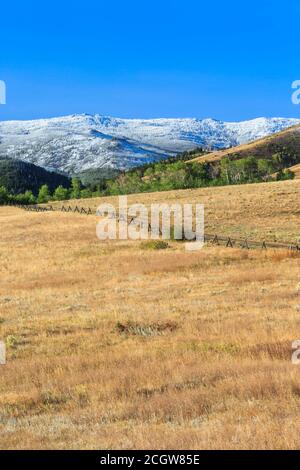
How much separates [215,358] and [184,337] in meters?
3.66

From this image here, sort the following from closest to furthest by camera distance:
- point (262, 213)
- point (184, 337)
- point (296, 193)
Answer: point (184, 337)
point (262, 213)
point (296, 193)

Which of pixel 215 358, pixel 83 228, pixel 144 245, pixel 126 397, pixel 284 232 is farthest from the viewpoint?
pixel 83 228

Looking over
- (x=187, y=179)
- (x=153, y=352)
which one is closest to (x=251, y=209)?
(x=153, y=352)

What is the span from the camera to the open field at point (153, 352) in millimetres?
10156

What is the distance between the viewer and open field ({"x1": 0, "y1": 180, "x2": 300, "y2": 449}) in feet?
33.3

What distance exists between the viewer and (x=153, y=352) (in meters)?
17.1

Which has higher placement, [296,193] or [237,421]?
[296,193]

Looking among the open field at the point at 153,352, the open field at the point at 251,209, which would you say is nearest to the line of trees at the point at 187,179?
the open field at the point at 251,209

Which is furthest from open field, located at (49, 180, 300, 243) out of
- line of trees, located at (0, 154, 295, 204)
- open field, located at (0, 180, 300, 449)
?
line of trees, located at (0, 154, 295, 204)

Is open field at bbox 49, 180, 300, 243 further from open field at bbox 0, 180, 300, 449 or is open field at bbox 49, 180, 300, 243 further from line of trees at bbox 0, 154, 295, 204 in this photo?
line of trees at bbox 0, 154, 295, 204

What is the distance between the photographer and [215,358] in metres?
15.6

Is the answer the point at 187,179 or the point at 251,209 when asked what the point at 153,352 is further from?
the point at 187,179
